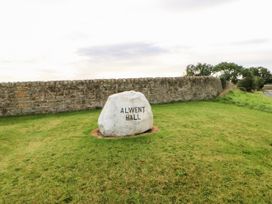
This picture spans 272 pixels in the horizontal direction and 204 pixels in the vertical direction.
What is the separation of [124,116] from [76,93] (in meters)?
6.64

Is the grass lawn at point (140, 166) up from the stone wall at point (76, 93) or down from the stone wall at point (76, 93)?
down

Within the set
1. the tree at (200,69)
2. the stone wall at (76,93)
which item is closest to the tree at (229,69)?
the tree at (200,69)

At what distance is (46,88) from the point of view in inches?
544

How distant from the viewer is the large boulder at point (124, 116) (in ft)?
28.0

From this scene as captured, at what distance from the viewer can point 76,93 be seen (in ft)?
47.5

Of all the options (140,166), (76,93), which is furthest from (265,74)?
(140,166)

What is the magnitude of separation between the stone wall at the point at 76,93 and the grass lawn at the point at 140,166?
339cm

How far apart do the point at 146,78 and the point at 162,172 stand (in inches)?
417

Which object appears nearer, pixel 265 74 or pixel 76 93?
pixel 76 93

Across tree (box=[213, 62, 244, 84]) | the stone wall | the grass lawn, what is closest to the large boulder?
the grass lawn

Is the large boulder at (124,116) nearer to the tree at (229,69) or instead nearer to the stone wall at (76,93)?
the stone wall at (76,93)

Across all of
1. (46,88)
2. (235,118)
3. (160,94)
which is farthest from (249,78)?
(46,88)

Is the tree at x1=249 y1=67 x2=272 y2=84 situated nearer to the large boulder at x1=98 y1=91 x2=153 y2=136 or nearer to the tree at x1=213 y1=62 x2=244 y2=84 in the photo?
the tree at x1=213 y1=62 x2=244 y2=84

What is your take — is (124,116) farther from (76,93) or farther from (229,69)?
(229,69)
